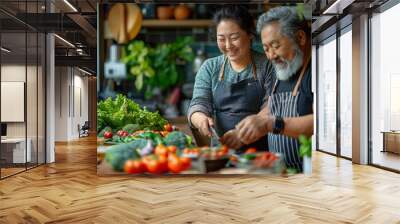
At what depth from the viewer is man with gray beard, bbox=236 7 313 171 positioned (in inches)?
159

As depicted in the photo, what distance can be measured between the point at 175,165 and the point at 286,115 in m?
1.19

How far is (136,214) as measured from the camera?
4094 millimetres

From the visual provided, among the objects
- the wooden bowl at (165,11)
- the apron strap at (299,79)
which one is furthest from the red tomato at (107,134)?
the apron strap at (299,79)

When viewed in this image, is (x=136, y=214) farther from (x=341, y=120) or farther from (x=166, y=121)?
(x=341, y=120)

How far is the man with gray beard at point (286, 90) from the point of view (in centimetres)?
405

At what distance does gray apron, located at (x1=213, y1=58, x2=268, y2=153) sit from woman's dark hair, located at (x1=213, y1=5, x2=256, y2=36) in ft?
1.70

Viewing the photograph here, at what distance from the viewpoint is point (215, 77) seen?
4.28 m

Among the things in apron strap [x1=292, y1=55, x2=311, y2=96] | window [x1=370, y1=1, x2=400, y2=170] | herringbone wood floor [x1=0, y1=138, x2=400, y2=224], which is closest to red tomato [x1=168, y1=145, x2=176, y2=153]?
herringbone wood floor [x1=0, y1=138, x2=400, y2=224]

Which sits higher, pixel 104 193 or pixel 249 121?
pixel 249 121

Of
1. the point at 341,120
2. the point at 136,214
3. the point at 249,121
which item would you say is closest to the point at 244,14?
the point at 249,121

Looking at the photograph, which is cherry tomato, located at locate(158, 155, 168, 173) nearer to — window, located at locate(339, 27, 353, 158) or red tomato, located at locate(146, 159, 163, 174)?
red tomato, located at locate(146, 159, 163, 174)

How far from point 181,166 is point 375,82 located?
193 inches

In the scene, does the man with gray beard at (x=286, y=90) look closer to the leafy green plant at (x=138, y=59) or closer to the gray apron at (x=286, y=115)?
the gray apron at (x=286, y=115)

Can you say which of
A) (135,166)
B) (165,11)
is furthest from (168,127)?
(165,11)
